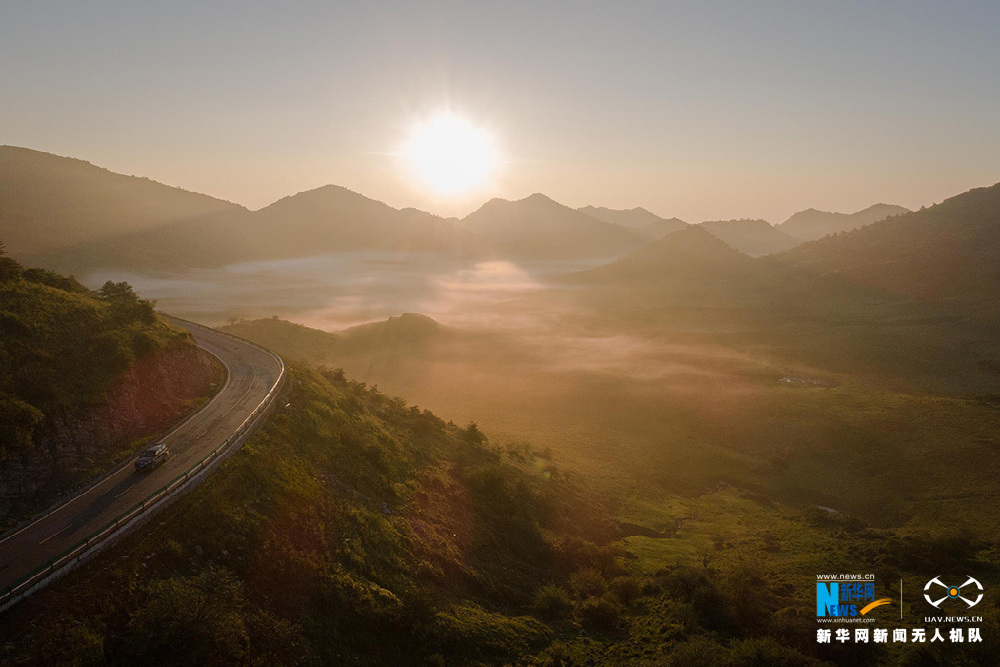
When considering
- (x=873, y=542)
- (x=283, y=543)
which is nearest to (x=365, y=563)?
(x=283, y=543)

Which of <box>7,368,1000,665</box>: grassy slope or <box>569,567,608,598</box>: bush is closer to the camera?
<box>7,368,1000,665</box>: grassy slope

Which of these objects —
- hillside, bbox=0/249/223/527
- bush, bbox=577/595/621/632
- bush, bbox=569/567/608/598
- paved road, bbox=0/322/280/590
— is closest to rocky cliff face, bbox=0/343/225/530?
hillside, bbox=0/249/223/527

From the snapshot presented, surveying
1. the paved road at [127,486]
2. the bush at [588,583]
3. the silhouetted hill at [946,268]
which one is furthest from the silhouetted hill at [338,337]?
the silhouetted hill at [946,268]

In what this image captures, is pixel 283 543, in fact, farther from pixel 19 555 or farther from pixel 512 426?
pixel 512 426

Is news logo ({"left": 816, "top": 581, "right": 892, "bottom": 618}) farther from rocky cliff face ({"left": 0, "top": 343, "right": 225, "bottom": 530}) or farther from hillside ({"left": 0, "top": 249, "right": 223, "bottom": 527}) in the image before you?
hillside ({"left": 0, "top": 249, "right": 223, "bottom": 527})

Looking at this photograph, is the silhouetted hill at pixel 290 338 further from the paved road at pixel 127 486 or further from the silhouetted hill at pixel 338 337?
the paved road at pixel 127 486

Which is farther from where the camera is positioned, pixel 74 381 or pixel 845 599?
pixel 845 599

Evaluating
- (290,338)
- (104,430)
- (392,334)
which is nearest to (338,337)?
(392,334)

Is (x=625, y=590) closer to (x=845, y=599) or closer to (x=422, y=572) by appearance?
(x=422, y=572)
